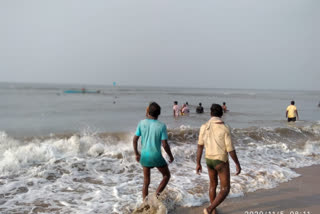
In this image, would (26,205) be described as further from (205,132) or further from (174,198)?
(205,132)

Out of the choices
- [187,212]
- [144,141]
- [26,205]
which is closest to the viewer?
[144,141]

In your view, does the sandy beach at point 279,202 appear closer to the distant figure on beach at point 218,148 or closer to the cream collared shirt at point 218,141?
the distant figure on beach at point 218,148

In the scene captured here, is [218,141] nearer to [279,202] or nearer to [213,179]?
[213,179]

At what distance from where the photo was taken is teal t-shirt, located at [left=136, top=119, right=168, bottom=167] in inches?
151

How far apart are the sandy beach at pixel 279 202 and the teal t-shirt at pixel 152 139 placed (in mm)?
1063

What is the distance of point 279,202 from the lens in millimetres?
4625

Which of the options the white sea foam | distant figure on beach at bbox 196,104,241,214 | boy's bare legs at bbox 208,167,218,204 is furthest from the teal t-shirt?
the white sea foam

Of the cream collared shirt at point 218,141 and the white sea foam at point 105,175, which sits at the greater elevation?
the cream collared shirt at point 218,141

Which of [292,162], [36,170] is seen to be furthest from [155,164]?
[292,162]

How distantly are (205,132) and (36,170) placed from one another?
4.63 metres

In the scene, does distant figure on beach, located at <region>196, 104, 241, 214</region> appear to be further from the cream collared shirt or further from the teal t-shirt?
the teal t-shirt

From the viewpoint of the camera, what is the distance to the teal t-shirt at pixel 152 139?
→ 3.85 m

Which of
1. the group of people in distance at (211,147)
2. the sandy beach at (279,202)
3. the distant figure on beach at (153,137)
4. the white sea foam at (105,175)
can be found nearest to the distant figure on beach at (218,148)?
the group of people in distance at (211,147)

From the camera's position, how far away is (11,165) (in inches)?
252
